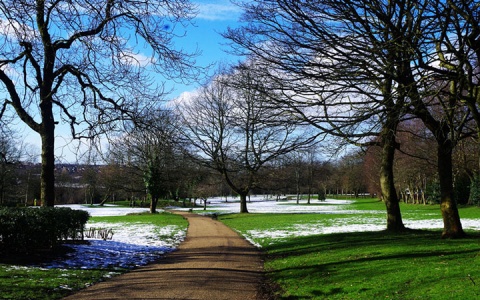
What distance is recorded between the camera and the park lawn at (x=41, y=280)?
6.91 metres

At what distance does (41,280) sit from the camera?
25.9 feet

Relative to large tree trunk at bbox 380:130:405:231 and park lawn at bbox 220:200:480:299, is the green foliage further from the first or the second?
large tree trunk at bbox 380:130:405:231

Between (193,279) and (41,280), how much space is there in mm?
3043

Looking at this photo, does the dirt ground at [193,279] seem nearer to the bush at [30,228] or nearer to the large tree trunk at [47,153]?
the bush at [30,228]

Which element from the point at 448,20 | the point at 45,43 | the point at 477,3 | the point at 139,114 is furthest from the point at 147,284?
the point at 477,3

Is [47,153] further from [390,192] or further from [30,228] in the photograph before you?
[390,192]

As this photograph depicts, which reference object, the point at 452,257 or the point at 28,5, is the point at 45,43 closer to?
the point at 28,5

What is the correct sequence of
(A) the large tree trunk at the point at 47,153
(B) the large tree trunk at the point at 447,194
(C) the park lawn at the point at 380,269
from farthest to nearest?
(A) the large tree trunk at the point at 47,153 → (B) the large tree trunk at the point at 447,194 → (C) the park lawn at the point at 380,269

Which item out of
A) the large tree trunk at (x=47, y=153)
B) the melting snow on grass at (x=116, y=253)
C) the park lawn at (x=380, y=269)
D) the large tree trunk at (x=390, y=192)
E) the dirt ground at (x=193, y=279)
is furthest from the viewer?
the large tree trunk at (x=390, y=192)

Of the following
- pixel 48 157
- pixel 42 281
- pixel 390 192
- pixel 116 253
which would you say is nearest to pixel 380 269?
pixel 42 281

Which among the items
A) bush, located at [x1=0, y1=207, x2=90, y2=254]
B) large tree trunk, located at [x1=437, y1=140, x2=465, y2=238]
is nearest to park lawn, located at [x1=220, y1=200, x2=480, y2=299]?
large tree trunk, located at [x1=437, y1=140, x2=465, y2=238]

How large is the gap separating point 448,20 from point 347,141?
173 inches

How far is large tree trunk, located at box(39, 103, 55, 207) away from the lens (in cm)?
1166

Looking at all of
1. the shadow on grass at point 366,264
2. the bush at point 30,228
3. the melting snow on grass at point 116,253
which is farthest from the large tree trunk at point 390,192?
the bush at point 30,228
